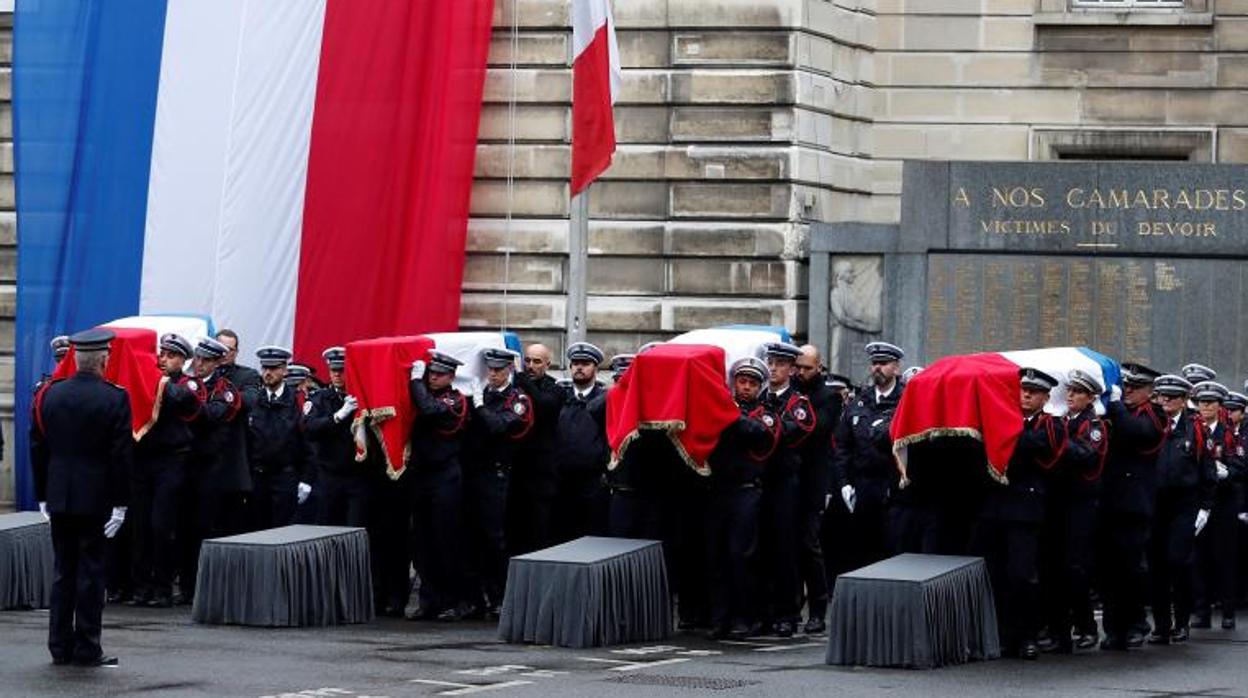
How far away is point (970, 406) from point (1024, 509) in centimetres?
66

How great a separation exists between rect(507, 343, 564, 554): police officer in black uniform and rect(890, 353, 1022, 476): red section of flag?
3.40 m

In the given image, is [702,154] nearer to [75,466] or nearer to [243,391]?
[243,391]

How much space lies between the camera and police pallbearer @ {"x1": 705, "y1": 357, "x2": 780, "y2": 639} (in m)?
17.5

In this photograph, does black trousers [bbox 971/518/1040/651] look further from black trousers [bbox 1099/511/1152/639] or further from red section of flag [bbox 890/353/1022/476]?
black trousers [bbox 1099/511/1152/639]

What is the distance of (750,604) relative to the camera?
17656 mm

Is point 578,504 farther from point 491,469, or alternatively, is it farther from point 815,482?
point 815,482

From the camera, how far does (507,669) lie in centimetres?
1538

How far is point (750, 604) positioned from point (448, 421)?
242 centimetres

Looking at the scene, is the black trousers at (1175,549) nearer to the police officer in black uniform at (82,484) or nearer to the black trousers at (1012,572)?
the black trousers at (1012,572)

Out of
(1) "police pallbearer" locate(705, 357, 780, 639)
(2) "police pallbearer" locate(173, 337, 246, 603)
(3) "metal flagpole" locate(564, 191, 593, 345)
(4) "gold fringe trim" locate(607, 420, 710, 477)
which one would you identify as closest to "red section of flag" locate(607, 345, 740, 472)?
(4) "gold fringe trim" locate(607, 420, 710, 477)

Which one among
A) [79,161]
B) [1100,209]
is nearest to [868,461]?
[1100,209]

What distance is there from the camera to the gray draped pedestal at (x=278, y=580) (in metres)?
17.5

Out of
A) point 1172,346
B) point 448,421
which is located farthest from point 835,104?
point 448,421

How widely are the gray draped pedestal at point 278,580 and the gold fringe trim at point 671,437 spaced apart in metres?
1.85
